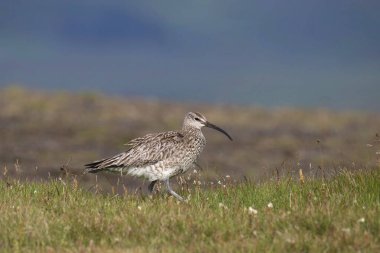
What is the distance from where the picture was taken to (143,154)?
15.7m

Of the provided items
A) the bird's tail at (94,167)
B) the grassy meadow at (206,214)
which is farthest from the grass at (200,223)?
the bird's tail at (94,167)

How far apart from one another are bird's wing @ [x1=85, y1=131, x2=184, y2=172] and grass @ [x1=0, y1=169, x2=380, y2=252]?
2.53 m

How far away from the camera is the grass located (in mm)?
9891

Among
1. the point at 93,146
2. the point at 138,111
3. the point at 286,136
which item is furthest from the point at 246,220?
the point at 138,111

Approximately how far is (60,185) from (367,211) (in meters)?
5.44

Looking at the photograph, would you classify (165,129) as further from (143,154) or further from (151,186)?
(143,154)

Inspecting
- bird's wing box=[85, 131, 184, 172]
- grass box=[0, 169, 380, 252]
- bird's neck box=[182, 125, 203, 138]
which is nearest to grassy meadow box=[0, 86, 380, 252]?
grass box=[0, 169, 380, 252]

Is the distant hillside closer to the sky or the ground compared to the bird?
closer to the ground

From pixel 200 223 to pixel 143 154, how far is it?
16.8 feet

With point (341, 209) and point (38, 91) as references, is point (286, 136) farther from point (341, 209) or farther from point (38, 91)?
point (341, 209)

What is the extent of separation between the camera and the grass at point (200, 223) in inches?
389

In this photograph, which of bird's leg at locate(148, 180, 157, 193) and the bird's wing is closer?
the bird's wing

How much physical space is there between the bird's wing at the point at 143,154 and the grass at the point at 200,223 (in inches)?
99.7

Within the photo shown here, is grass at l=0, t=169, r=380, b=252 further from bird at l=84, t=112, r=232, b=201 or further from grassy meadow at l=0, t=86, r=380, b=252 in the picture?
bird at l=84, t=112, r=232, b=201
